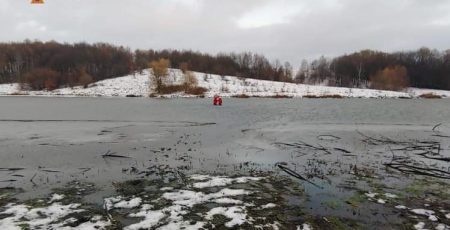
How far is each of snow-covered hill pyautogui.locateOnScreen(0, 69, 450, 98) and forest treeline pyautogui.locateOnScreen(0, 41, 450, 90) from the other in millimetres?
8430

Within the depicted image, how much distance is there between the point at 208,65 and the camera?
14350 cm

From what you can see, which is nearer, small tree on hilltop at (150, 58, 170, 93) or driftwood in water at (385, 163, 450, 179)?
driftwood in water at (385, 163, 450, 179)

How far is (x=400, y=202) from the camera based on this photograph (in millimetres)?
8531

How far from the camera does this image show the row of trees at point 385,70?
360ft

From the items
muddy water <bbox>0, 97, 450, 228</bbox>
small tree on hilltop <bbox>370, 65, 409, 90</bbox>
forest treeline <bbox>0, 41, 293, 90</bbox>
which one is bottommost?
muddy water <bbox>0, 97, 450, 228</bbox>

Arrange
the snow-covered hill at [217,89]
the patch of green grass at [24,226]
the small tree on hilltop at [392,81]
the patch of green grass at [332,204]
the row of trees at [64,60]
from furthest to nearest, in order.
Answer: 1. the row of trees at [64,60]
2. the small tree on hilltop at [392,81]
3. the snow-covered hill at [217,89]
4. the patch of green grass at [332,204]
5. the patch of green grass at [24,226]

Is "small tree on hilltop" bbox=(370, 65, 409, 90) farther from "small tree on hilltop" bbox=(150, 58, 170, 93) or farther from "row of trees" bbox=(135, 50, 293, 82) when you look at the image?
"small tree on hilltop" bbox=(150, 58, 170, 93)

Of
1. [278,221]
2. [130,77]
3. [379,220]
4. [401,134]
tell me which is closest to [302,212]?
[278,221]

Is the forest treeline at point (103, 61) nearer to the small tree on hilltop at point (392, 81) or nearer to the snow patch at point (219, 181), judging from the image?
the small tree on hilltop at point (392, 81)

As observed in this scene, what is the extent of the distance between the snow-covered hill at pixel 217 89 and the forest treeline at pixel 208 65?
8.43m

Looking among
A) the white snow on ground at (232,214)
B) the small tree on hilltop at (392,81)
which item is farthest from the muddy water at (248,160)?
the small tree on hilltop at (392,81)

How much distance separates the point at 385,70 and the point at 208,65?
2595 inches

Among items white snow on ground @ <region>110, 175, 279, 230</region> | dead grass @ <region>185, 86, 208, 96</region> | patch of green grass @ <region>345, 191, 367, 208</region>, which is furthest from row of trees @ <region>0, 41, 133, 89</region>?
patch of green grass @ <region>345, 191, 367, 208</region>

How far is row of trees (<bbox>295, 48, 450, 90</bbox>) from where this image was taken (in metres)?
110
